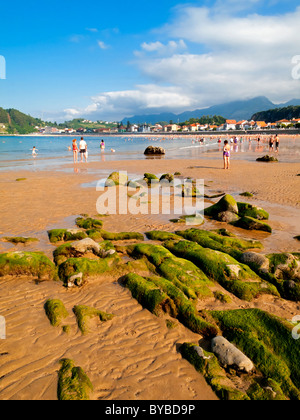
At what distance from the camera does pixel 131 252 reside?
7.58 m

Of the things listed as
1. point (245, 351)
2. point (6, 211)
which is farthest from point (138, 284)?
point (6, 211)

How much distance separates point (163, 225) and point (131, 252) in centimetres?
299

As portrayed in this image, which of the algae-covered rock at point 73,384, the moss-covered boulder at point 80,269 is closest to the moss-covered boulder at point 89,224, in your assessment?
the moss-covered boulder at point 80,269

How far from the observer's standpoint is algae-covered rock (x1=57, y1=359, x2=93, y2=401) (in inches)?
134

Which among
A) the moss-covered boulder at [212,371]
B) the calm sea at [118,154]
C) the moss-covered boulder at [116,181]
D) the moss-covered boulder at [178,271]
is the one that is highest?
the calm sea at [118,154]

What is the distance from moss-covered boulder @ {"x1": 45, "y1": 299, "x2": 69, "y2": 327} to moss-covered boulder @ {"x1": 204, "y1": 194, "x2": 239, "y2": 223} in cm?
751

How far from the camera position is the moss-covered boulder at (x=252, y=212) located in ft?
35.3

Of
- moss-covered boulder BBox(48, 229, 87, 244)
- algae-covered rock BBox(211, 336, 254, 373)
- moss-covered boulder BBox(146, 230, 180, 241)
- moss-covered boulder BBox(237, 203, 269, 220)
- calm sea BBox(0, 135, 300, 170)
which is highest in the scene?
calm sea BBox(0, 135, 300, 170)

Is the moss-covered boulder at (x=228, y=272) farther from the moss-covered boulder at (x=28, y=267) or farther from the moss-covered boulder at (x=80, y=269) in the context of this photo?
the moss-covered boulder at (x=28, y=267)

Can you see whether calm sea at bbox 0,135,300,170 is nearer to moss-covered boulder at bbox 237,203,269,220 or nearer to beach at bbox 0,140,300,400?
moss-covered boulder at bbox 237,203,269,220

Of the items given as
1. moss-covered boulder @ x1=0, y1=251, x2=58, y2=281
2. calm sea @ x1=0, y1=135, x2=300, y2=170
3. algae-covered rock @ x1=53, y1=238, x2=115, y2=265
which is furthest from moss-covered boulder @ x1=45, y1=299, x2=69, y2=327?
calm sea @ x1=0, y1=135, x2=300, y2=170

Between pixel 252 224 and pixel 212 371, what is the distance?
22.7 feet

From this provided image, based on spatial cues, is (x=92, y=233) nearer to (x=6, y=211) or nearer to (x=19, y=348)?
(x=19, y=348)

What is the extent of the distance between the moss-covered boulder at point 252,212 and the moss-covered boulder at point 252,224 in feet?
2.32
